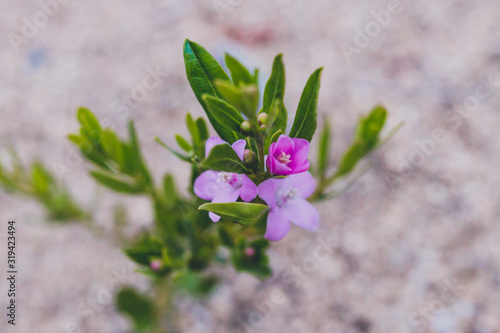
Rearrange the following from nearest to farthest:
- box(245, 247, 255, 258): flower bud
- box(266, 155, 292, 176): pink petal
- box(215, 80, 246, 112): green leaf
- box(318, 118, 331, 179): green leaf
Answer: box(215, 80, 246, 112): green leaf
box(266, 155, 292, 176): pink petal
box(245, 247, 255, 258): flower bud
box(318, 118, 331, 179): green leaf

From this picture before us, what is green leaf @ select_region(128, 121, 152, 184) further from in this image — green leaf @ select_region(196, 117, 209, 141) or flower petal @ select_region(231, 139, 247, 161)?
flower petal @ select_region(231, 139, 247, 161)

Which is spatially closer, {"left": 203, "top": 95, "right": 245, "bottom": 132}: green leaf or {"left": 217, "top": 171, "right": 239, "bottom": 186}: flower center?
{"left": 203, "top": 95, "right": 245, "bottom": 132}: green leaf

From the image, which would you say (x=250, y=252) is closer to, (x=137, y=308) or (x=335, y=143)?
(x=137, y=308)

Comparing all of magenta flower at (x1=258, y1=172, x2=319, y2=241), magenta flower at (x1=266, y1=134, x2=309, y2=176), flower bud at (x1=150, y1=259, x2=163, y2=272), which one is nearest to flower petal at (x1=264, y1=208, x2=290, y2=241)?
magenta flower at (x1=258, y1=172, x2=319, y2=241)

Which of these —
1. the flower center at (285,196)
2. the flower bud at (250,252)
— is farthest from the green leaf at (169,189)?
the flower center at (285,196)

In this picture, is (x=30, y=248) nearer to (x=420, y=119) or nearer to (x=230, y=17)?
(x=230, y=17)

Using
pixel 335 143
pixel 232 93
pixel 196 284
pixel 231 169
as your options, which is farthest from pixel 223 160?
pixel 335 143

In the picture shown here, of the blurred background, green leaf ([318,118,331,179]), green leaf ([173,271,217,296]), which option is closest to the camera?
green leaf ([318,118,331,179])
